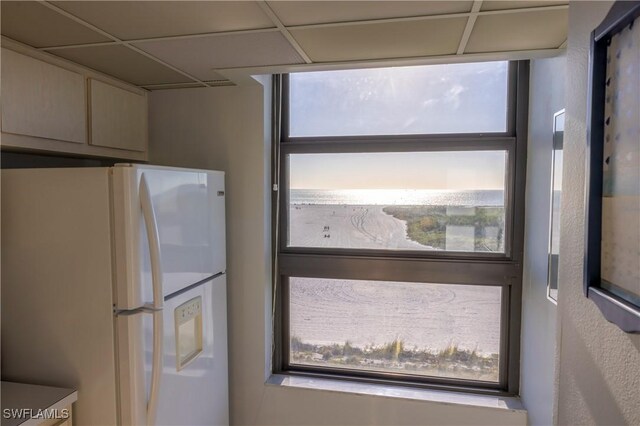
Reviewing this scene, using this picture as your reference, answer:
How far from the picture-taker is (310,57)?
161 centimetres

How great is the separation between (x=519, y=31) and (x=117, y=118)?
6.12 ft

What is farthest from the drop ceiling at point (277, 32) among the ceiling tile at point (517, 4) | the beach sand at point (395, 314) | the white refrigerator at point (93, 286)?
the beach sand at point (395, 314)

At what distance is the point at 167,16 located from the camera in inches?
48.1

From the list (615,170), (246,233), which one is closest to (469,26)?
(615,170)

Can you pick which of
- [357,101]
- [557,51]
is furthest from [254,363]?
[557,51]

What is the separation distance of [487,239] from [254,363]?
1.50 metres

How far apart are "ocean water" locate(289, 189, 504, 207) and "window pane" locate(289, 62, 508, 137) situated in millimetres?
336

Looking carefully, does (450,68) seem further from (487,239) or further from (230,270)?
(230,270)

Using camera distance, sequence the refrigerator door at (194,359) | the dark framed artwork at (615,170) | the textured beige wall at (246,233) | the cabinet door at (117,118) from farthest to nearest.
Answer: the textured beige wall at (246,233) → the cabinet door at (117,118) → the refrigerator door at (194,359) → the dark framed artwork at (615,170)

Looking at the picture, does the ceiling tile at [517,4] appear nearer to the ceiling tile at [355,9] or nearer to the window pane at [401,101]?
the ceiling tile at [355,9]

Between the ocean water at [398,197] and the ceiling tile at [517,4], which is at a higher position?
the ceiling tile at [517,4]

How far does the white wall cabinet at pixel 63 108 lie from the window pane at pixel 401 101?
923 mm

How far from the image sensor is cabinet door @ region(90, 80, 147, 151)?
5.68ft

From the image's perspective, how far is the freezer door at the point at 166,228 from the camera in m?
1.27
